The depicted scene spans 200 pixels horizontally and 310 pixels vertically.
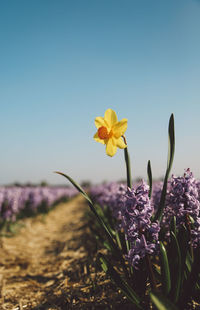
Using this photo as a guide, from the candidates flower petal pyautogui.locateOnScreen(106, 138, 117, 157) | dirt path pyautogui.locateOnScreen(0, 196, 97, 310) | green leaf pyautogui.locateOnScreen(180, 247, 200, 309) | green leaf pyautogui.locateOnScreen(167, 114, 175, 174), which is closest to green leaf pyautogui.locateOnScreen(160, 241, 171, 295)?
green leaf pyautogui.locateOnScreen(180, 247, 200, 309)

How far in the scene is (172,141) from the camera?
198cm

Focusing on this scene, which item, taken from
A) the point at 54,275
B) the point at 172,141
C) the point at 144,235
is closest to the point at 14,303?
the point at 54,275

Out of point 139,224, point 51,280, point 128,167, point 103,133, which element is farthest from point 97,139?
point 51,280

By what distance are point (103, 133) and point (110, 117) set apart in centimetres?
14

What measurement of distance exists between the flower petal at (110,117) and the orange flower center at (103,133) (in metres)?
0.06

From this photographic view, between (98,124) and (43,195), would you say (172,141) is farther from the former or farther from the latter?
(43,195)

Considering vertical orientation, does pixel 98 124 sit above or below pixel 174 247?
above

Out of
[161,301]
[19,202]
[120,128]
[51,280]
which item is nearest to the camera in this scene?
[161,301]

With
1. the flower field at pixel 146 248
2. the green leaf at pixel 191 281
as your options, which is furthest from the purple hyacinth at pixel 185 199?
the green leaf at pixel 191 281

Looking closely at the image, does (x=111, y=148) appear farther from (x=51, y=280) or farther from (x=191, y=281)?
(x=51, y=280)

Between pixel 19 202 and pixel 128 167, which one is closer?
pixel 128 167

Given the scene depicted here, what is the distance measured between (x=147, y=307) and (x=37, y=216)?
34.5 ft

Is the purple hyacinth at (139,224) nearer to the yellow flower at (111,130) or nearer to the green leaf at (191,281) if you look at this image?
the green leaf at (191,281)

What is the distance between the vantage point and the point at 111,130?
1957 mm
